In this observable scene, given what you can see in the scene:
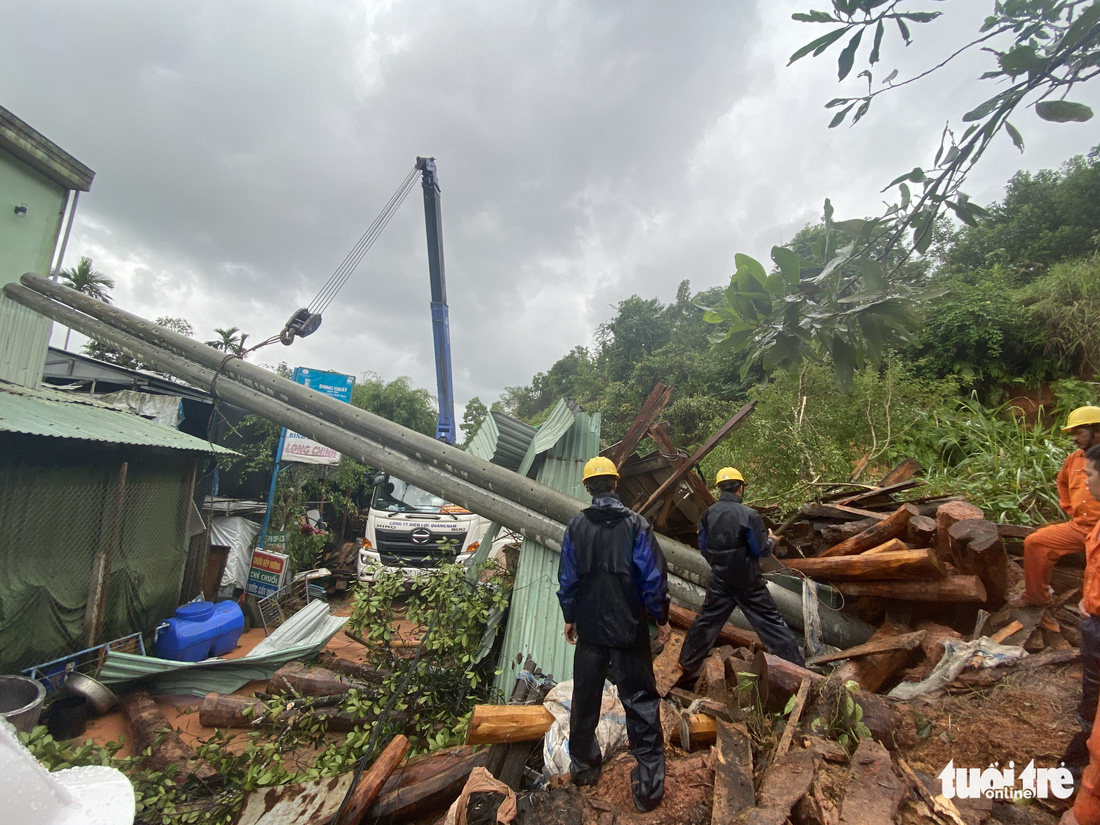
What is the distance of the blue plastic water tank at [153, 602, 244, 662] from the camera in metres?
6.62

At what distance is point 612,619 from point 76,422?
7703 millimetres

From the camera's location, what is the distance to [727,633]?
389cm

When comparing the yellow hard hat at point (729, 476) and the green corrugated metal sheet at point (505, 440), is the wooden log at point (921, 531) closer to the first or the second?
the yellow hard hat at point (729, 476)

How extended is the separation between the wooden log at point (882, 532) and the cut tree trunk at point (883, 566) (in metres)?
0.15

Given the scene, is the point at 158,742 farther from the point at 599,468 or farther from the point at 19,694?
the point at 599,468

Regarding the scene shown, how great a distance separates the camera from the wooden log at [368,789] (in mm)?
2551

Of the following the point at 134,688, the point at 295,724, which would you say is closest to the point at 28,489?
the point at 134,688

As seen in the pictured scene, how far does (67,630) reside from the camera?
5.98 metres

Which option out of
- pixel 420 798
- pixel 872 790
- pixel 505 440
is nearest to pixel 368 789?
pixel 420 798

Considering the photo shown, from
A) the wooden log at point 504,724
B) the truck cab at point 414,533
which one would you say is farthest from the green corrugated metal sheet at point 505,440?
the truck cab at point 414,533

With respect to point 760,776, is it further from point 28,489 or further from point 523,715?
point 28,489

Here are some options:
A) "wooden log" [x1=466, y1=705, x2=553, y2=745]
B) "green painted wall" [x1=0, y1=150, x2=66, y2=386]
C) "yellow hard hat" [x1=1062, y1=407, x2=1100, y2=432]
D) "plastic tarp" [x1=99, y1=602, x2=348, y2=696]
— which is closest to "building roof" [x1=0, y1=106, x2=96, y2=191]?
"green painted wall" [x1=0, y1=150, x2=66, y2=386]

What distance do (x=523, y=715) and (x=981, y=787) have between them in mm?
2104

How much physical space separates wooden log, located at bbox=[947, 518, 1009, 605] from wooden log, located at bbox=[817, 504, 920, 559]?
0.30m
